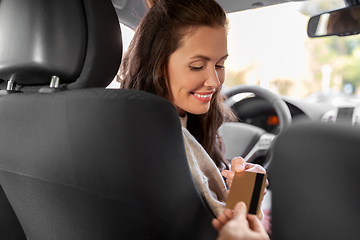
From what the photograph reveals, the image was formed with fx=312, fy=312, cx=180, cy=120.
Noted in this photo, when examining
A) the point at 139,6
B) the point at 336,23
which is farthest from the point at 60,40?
the point at 336,23

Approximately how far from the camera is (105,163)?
0.62 m

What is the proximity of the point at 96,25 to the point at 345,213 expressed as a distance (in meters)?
0.66

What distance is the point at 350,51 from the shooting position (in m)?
8.07

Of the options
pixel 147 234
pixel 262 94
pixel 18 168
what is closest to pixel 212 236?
pixel 147 234

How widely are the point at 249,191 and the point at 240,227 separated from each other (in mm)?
155

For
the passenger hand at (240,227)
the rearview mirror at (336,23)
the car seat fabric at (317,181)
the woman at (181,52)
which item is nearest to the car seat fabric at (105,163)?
the passenger hand at (240,227)

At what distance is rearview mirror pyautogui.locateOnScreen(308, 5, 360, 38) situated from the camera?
4.53ft

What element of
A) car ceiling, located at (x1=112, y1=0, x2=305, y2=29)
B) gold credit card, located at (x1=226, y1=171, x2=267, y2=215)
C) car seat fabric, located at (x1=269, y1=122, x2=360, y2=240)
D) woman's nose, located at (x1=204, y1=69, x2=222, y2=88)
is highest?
car ceiling, located at (x1=112, y1=0, x2=305, y2=29)

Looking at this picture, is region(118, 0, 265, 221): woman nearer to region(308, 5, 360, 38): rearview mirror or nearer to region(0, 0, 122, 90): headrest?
region(0, 0, 122, 90): headrest

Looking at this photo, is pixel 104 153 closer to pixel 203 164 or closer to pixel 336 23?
pixel 203 164

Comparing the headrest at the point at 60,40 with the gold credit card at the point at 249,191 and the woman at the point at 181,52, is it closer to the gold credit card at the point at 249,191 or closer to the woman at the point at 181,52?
the woman at the point at 181,52

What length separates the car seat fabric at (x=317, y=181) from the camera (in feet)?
1.48

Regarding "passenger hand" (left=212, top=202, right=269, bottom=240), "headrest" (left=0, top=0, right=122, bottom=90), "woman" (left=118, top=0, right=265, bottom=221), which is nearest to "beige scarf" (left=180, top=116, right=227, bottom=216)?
"woman" (left=118, top=0, right=265, bottom=221)

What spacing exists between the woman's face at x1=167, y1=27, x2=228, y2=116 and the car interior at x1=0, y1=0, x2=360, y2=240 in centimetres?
30
